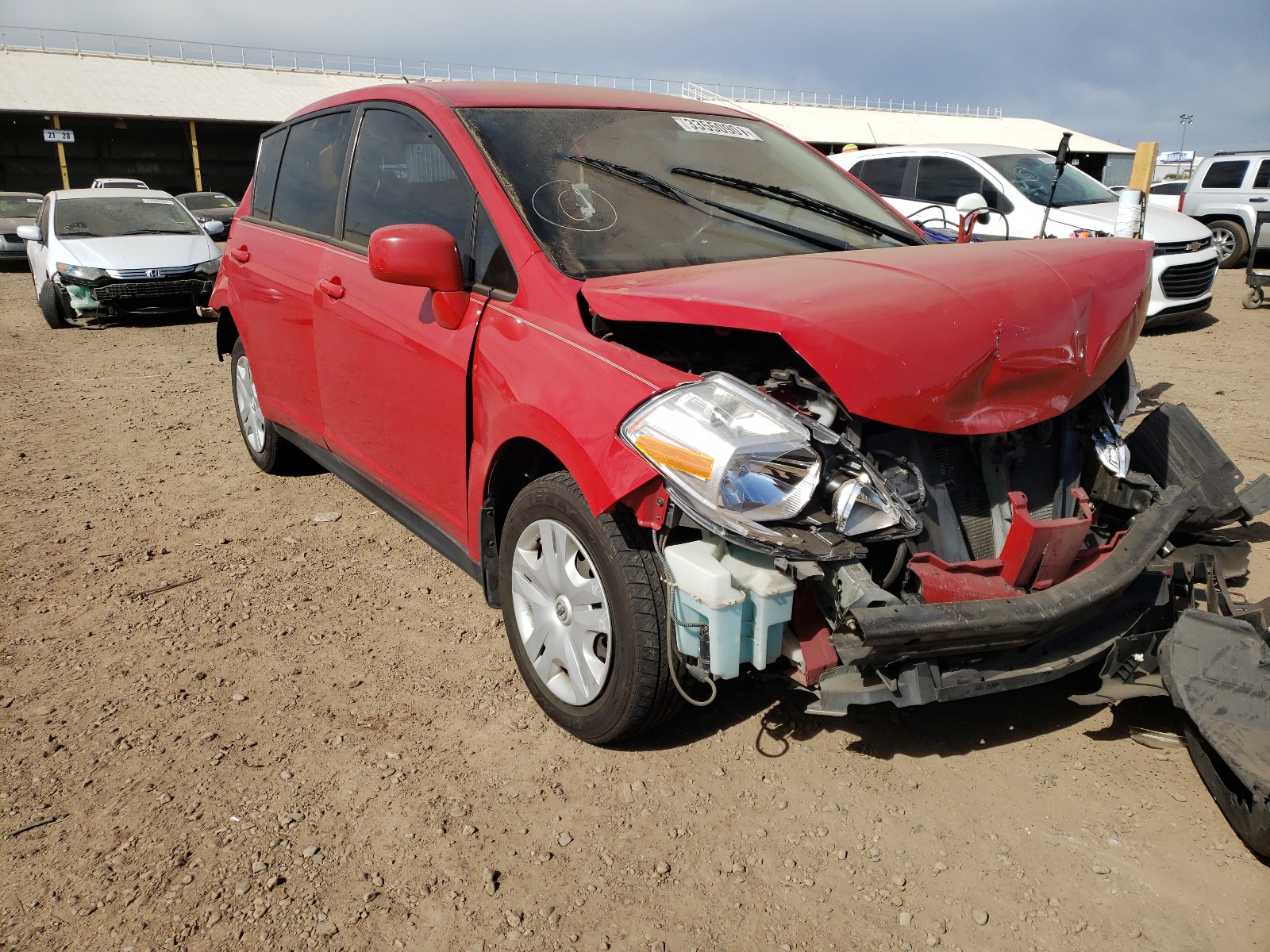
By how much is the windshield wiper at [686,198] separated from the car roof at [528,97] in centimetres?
37

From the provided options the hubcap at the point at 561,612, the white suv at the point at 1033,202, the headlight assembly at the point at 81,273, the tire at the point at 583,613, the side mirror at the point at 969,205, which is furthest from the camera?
the headlight assembly at the point at 81,273

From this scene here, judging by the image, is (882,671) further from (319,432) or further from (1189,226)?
(1189,226)

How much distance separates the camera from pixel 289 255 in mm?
4070

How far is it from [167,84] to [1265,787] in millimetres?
37943

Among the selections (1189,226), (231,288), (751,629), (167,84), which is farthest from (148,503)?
(167,84)

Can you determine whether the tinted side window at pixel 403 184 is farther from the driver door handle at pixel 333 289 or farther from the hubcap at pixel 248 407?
the hubcap at pixel 248 407

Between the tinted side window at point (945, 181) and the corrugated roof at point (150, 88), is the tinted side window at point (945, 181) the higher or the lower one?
the lower one

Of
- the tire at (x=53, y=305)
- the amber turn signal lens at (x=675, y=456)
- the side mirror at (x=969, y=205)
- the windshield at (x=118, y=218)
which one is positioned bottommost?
the tire at (x=53, y=305)

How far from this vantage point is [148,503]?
4.79 meters

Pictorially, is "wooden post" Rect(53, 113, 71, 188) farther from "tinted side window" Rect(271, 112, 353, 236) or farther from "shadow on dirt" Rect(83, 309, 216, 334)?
"tinted side window" Rect(271, 112, 353, 236)

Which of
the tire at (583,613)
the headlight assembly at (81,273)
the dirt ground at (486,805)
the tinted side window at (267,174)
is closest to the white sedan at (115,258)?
the headlight assembly at (81,273)

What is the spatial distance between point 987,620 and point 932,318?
2.40ft

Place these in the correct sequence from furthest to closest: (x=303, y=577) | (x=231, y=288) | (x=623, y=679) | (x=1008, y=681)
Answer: (x=231, y=288), (x=303, y=577), (x=623, y=679), (x=1008, y=681)

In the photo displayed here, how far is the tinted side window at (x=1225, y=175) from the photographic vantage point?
47.6 ft
